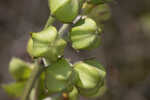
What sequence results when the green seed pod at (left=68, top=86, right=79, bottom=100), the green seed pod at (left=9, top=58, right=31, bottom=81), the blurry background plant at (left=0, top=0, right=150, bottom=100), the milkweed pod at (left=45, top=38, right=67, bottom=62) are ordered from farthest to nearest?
the blurry background plant at (left=0, top=0, right=150, bottom=100) → the green seed pod at (left=9, top=58, right=31, bottom=81) → the green seed pod at (left=68, top=86, right=79, bottom=100) → the milkweed pod at (left=45, top=38, right=67, bottom=62)

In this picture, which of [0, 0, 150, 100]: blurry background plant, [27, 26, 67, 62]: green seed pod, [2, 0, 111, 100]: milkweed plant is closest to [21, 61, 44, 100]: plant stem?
[2, 0, 111, 100]: milkweed plant

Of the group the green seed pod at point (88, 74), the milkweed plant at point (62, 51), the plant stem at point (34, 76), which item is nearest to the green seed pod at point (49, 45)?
the milkweed plant at point (62, 51)

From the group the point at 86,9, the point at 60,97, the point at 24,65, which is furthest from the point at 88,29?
the point at 24,65

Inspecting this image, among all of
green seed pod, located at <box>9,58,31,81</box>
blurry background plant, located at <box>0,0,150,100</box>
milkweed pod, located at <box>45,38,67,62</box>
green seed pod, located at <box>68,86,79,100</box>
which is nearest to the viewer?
milkweed pod, located at <box>45,38,67,62</box>

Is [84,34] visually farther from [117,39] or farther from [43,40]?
[117,39]

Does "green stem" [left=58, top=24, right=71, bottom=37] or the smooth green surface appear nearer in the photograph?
"green stem" [left=58, top=24, right=71, bottom=37]

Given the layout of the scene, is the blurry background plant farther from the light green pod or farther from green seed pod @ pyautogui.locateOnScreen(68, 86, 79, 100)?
green seed pod @ pyautogui.locateOnScreen(68, 86, 79, 100)

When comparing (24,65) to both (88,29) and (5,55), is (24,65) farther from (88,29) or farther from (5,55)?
(5,55)

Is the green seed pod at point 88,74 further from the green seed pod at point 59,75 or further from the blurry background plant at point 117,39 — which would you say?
the blurry background plant at point 117,39
